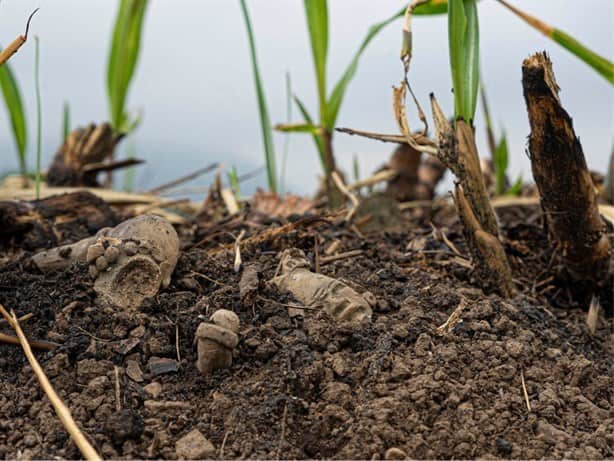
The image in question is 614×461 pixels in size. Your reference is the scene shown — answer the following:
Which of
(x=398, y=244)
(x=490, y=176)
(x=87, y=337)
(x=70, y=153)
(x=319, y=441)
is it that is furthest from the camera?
(x=490, y=176)

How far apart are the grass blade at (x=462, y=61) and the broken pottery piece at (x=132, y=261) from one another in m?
0.58

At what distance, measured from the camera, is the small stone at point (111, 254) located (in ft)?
3.67

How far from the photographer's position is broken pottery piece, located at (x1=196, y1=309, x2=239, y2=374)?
943mm

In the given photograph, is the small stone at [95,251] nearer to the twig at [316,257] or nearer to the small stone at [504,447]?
the twig at [316,257]

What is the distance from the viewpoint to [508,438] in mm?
927

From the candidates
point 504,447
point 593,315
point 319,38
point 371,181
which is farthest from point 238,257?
point 371,181

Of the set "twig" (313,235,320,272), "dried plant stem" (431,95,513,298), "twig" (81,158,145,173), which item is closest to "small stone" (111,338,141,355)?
"twig" (313,235,320,272)

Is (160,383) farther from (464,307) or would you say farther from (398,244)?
(398,244)

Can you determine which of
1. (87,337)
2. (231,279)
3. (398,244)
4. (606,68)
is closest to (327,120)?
(398,244)

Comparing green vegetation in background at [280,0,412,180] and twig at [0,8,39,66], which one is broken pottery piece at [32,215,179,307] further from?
green vegetation in background at [280,0,412,180]

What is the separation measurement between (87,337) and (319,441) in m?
0.39

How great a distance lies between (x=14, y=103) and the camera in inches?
97.3

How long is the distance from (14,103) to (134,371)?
1814 mm

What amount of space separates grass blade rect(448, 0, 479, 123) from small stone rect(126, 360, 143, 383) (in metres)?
0.71
